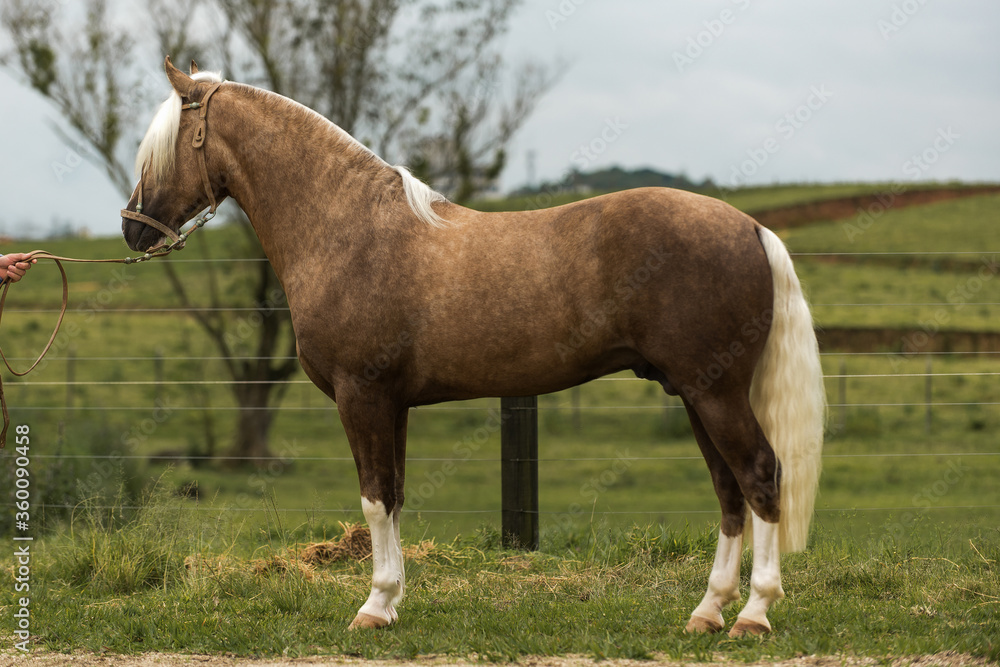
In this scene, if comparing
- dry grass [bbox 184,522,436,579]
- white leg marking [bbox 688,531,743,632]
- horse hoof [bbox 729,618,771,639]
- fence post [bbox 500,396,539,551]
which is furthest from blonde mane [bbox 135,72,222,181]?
horse hoof [bbox 729,618,771,639]

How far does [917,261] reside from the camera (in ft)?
96.7

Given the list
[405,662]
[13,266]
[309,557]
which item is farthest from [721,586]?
[13,266]

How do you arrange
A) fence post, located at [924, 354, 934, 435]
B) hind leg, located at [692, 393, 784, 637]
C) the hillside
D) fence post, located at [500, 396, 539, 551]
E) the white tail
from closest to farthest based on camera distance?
1. hind leg, located at [692, 393, 784, 637]
2. the white tail
3. fence post, located at [500, 396, 539, 551]
4. the hillside
5. fence post, located at [924, 354, 934, 435]

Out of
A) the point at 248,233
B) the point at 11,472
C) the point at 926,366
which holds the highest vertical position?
the point at 248,233

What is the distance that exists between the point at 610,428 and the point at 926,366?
8.04m

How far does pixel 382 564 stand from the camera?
3.71 metres

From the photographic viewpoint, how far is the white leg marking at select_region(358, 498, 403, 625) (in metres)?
3.66

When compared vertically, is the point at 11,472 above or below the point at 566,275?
below

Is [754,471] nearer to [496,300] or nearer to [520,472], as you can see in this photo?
[496,300]

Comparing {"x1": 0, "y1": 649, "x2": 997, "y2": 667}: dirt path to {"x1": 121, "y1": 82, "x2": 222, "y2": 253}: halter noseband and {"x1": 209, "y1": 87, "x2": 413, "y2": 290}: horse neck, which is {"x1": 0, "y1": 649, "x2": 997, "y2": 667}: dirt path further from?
{"x1": 121, "y1": 82, "x2": 222, "y2": 253}: halter noseband

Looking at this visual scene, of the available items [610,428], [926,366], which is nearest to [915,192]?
[926,366]

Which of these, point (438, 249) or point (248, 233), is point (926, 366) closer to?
point (248, 233)

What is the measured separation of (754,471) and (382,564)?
1.74m

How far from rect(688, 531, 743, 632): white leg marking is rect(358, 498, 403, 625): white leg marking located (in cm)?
137
